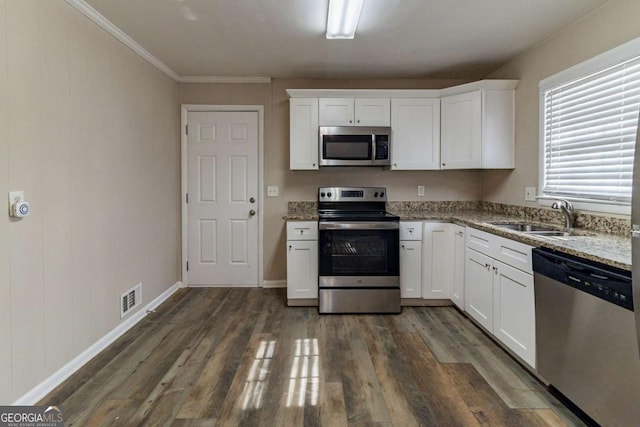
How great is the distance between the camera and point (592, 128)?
2535mm

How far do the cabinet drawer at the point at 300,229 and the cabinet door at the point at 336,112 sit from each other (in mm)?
1063

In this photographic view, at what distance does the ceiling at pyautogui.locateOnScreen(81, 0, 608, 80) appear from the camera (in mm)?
2473

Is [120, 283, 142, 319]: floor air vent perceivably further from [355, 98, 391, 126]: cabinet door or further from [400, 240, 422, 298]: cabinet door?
[355, 98, 391, 126]: cabinet door

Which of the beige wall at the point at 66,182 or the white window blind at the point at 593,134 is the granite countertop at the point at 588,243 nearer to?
the white window blind at the point at 593,134

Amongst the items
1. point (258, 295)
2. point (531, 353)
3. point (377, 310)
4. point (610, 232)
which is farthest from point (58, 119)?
point (610, 232)

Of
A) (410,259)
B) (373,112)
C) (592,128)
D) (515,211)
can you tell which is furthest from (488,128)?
(410,259)

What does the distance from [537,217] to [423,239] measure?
3.20 feet

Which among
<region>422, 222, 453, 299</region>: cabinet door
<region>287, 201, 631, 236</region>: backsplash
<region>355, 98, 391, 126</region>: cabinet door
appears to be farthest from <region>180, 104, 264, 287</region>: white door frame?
<region>422, 222, 453, 299</region>: cabinet door

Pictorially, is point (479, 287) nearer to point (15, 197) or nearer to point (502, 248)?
point (502, 248)

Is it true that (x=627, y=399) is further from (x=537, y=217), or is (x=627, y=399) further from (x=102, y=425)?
(x=102, y=425)

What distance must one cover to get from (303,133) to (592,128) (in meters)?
2.43

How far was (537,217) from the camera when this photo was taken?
309cm

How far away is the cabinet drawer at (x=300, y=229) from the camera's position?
3.56 metres

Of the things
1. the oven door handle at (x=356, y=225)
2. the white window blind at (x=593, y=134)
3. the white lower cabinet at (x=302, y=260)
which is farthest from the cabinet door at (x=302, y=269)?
the white window blind at (x=593, y=134)
